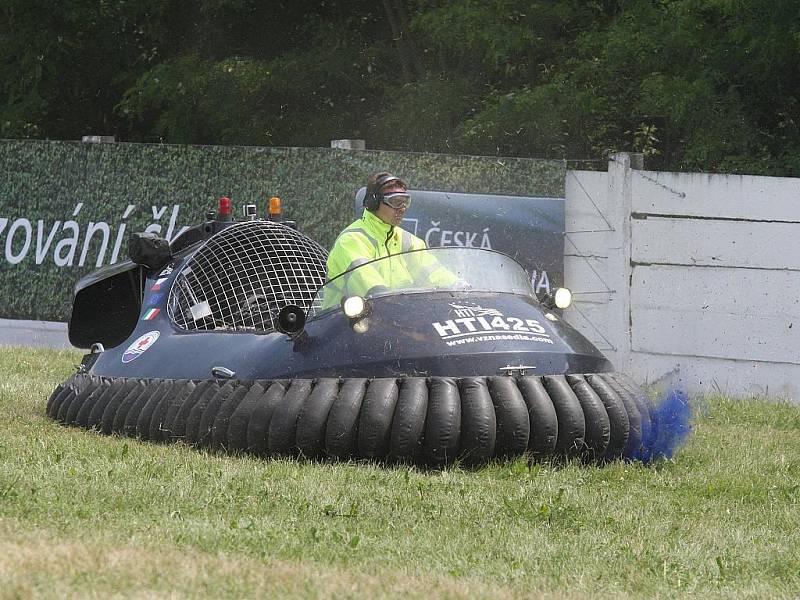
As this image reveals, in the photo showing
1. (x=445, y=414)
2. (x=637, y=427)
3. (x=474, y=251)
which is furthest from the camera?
(x=474, y=251)

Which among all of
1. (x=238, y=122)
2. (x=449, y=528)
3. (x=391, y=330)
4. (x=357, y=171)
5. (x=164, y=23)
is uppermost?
(x=164, y=23)

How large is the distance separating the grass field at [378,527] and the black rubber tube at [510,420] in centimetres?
8

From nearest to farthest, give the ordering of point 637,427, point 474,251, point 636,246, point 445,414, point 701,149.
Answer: point 445,414, point 637,427, point 474,251, point 636,246, point 701,149

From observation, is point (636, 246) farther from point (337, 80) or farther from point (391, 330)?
point (337, 80)

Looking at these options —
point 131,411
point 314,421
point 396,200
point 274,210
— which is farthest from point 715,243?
point 314,421

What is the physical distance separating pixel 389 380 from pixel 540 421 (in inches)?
24.5

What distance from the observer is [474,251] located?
6.44m

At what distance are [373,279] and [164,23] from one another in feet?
45.1

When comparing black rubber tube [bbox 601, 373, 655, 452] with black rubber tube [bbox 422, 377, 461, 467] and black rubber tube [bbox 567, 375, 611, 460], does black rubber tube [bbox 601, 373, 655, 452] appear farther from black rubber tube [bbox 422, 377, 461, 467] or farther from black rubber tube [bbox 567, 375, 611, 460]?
black rubber tube [bbox 422, 377, 461, 467]

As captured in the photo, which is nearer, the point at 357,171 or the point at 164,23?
the point at 357,171

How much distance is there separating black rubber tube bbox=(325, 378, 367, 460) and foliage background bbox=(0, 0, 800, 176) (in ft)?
29.0

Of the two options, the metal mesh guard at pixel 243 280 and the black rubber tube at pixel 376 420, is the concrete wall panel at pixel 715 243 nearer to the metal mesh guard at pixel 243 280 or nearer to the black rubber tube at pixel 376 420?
the metal mesh guard at pixel 243 280

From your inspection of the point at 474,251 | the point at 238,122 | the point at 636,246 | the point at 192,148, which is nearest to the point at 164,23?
the point at 238,122

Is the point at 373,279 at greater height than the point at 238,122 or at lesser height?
lesser
